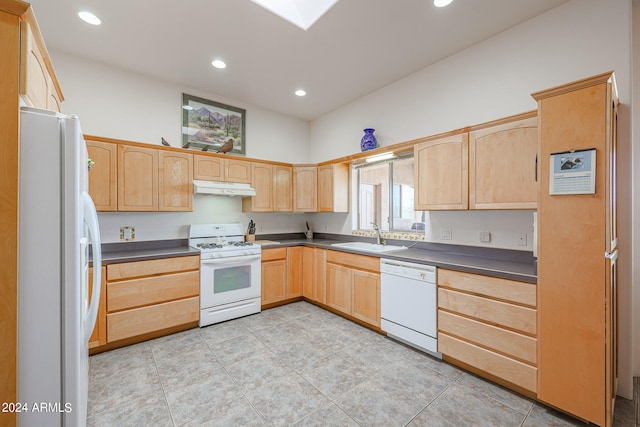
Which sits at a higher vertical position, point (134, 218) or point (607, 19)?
point (607, 19)

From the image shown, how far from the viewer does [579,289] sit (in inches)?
64.4

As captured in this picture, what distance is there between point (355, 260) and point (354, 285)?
306 mm

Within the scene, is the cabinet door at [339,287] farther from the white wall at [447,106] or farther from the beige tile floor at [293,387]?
the white wall at [447,106]

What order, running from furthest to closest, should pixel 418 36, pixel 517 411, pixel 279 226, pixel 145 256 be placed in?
pixel 279 226 < pixel 145 256 < pixel 418 36 < pixel 517 411

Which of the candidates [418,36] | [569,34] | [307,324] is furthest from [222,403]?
[569,34]

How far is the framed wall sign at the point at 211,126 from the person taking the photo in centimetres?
364

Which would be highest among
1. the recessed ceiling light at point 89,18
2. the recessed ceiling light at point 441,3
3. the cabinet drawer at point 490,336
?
the recessed ceiling light at point 89,18

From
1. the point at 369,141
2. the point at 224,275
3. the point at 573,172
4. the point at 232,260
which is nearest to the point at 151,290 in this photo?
the point at 224,275

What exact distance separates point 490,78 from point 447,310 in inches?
88.5

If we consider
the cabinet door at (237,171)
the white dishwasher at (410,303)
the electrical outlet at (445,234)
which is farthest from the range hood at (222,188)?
the electrical outlet at (445,234)

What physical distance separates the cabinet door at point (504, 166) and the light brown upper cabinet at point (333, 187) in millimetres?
1948

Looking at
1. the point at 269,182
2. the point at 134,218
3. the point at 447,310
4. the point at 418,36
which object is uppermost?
the point at 418,36

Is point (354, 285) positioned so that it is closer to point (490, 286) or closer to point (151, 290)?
point (490, 286)

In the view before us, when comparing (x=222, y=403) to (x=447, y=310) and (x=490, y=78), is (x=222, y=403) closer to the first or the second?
(x=447, y=310)
